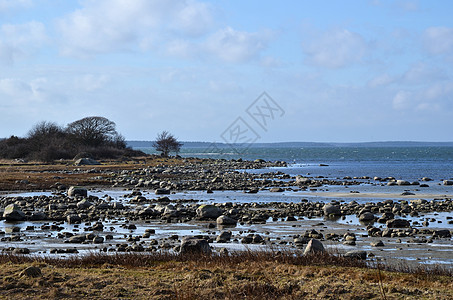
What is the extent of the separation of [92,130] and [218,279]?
310ft

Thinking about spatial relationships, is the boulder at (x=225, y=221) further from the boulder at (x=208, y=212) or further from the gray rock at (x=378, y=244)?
the gray rock at (x=378, y=244)

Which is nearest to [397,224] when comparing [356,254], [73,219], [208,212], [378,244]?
[378,244]

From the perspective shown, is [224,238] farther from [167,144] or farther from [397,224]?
[167,144]

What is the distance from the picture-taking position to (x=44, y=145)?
91.6m

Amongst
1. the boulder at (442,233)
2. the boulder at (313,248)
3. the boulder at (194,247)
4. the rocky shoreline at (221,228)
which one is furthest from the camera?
the boulder at (442,233)

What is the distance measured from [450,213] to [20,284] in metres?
22.8

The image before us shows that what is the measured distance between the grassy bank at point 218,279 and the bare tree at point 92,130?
8912 centimetres

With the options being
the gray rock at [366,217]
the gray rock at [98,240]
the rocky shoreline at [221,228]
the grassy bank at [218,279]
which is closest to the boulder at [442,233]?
the rocky shoreline at [221,228]

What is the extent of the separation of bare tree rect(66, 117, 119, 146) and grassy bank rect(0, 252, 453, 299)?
3509 inches

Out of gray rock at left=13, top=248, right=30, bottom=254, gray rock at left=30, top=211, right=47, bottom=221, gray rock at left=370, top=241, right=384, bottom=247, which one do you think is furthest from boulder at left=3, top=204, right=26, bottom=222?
gray rock at left=370, top=241, right=384, bottom=247

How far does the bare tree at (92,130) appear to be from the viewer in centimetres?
10100

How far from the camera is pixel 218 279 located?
11781 millimetres

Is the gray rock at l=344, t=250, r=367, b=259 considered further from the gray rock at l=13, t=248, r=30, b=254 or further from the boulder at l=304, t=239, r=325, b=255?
the gray rock at l=13, t=248, r=30, b=254

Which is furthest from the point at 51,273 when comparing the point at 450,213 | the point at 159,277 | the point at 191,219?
the point at 450,213
